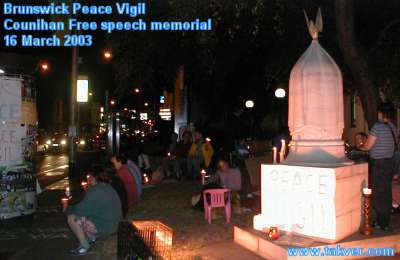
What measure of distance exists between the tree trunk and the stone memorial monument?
7.39ft

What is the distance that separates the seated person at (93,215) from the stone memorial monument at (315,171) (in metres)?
2.31

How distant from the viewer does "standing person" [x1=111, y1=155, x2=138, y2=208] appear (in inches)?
363

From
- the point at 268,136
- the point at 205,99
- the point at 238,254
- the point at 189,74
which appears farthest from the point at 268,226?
the point at 268,136

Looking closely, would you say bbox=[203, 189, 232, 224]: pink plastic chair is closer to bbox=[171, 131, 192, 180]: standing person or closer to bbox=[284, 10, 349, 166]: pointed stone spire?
bbox=[284, 10, 349, 166]: pointed stone spire

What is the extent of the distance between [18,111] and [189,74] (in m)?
15.9

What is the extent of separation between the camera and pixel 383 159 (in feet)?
22.7

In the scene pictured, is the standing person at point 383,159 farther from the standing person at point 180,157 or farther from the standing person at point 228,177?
the standing person at point 180,157

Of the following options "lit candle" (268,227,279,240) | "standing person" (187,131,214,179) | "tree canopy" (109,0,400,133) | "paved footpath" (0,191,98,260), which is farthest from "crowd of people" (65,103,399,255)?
"standing person" (187,131,214,179)

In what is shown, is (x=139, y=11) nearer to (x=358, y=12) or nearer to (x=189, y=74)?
(x=358, y=12)

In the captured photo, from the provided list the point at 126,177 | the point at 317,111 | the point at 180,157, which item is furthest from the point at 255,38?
the point at 317,111

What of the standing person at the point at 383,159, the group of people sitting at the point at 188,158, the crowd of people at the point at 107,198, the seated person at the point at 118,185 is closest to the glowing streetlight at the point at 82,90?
the group of people sitting at the point at 188,158

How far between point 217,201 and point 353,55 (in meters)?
3.70

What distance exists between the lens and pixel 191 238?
7.72 meters

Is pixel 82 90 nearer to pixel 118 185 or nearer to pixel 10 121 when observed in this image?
pixel 10 121
